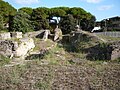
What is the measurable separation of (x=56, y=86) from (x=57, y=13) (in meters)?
42.9

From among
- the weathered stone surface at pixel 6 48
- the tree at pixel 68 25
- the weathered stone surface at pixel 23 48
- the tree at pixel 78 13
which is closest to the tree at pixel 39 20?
the tree at pixel 68 25

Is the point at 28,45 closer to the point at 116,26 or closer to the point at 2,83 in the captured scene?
the point at 2,83

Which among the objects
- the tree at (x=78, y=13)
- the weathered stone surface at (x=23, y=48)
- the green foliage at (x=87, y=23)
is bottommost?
the weathered stone surface at (x=23, y=48)

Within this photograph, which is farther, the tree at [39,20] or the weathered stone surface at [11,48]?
the tree at [39,20]

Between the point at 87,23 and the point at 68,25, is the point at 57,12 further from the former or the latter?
the point at 68,25

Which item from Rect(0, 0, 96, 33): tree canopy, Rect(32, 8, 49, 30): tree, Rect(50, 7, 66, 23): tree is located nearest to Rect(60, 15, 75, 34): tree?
Rect(0, 0, 96, 33): tree canopy

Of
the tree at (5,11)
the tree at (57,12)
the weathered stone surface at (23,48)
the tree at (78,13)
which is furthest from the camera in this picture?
the tree at (78,13)

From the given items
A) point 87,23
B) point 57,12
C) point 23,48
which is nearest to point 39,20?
point 57,12

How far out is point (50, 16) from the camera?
A: 1956 inches

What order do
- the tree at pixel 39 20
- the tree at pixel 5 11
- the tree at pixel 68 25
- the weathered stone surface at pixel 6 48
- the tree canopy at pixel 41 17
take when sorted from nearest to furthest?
the weathered stone surface at pixel 6 48 → the tree canopy at pixel 41 17 → the tree at pixel 5 11 → the tree at pixel 68 25 → the tree at pixel 39 20

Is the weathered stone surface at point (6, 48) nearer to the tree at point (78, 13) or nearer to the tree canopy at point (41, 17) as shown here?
the tree canopy at point (41, 17)

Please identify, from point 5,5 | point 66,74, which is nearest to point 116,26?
point 5,5

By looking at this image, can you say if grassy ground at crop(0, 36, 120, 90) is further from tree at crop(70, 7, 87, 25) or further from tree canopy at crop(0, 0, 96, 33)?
tree at crop(70, 7, 87, 25)

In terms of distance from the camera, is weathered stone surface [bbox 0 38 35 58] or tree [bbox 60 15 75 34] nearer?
weathered stone surface [bbox 0 38 35 58]
